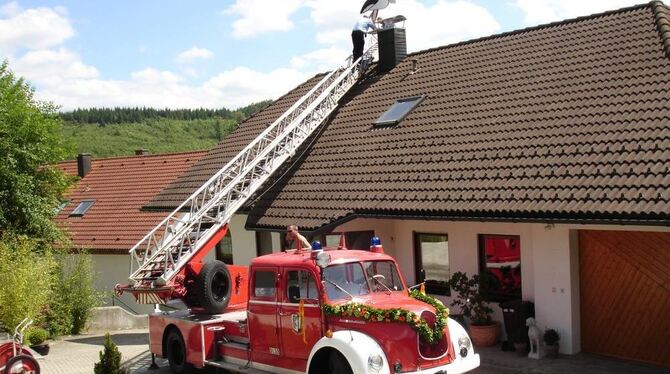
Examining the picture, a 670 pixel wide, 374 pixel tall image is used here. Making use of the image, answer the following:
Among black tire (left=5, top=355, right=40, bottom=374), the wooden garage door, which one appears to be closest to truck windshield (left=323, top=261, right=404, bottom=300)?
the wooden garage door

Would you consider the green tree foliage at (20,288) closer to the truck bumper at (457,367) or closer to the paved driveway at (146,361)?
the paved driveway at (146,361)

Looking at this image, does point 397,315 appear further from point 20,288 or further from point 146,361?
point 20,288

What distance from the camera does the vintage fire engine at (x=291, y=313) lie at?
997 cm

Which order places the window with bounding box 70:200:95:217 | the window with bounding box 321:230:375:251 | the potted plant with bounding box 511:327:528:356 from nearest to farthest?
1. the potted plant with bounding box 511:327:528:356
2. the window with bounding box 321:230:375:251
3. the window with bounding box 70:200:95:217

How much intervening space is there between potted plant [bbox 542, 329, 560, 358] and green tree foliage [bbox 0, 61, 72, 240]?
19701 mm

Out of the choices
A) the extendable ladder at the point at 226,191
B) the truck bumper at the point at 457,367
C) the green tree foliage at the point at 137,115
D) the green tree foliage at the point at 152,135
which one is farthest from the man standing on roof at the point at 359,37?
the green tree foliage at the point at 137,115

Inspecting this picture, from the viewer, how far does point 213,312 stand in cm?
1402

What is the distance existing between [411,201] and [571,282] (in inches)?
136

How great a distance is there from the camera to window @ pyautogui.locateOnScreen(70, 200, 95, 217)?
32344mm

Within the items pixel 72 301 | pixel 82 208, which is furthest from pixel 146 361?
pixel 82 208

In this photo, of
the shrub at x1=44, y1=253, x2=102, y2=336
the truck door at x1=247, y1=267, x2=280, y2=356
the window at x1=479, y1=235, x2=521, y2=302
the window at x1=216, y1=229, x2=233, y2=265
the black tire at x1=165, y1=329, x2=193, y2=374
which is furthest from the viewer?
the window at x1=216, y1=229, x2=233, y2=265

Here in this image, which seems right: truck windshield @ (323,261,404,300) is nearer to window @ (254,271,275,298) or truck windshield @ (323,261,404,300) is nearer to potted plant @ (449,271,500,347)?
window @ (254,271,275,298)

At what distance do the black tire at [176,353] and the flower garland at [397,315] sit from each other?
14.6ft

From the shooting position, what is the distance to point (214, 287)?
14.2 meters
